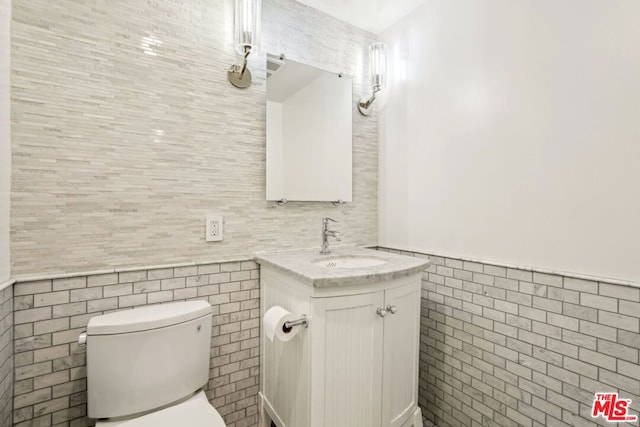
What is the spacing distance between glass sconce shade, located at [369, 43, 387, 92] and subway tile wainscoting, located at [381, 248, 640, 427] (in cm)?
113

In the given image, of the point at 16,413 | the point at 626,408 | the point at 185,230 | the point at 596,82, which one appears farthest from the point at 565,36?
the point at 16,413

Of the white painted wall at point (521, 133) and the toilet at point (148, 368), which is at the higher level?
the white painted wall at point (521, 133)

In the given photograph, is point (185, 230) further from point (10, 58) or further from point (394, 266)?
point (394, 266)

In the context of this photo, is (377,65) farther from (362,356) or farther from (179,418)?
(179,418)

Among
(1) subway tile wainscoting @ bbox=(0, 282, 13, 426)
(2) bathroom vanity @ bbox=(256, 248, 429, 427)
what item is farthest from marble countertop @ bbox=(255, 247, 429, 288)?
(1) subway tile wainscoting @ bbox=(0, 282, 13, 426)

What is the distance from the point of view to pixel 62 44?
1127mm

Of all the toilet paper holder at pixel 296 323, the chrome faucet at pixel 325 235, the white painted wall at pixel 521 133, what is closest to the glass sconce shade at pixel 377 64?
the white painted wall at pixel 521 133

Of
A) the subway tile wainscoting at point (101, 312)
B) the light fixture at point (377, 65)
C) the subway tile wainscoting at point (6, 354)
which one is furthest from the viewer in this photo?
the light fixture at point (377, 65)

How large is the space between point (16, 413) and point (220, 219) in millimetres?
1002

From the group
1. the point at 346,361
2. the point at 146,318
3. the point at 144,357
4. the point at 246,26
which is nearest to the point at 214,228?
the point at 146,318

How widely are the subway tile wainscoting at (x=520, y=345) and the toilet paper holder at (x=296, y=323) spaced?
87 centimetres

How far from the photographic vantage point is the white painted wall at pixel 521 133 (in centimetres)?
103
